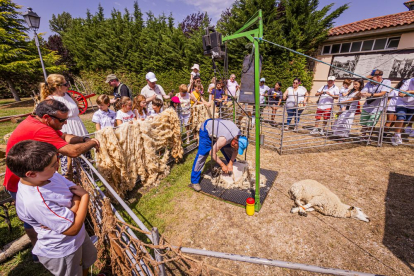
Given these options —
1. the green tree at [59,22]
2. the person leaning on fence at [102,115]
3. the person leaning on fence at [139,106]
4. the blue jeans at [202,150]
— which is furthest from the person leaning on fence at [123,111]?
the green tree at [59,22]

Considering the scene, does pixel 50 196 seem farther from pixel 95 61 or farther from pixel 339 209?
pixel 95 61

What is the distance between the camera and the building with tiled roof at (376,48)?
934cm

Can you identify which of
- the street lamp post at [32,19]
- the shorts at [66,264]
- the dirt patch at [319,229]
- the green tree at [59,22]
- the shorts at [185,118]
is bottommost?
the dirt patch at [319,229]

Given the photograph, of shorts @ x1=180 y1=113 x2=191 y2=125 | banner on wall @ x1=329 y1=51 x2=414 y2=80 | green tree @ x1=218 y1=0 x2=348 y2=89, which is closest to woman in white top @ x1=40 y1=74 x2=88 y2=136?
shorts @ x1=180 y1=113 x2=191 y2=125

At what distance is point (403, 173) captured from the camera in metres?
4.60

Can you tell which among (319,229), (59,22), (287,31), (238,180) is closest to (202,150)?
(238,180)

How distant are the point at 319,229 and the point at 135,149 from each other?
150 inches

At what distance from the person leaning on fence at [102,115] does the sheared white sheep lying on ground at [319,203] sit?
4450mm

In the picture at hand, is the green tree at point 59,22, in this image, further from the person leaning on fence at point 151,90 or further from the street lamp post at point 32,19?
the person leaning on fence at point 151,90

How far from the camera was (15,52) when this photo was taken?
659 inches

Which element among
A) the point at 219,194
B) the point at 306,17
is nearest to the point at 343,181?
the point at 219,194

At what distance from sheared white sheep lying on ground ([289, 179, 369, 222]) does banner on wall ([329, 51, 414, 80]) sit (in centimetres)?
1079

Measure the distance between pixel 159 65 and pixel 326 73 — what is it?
14.2m

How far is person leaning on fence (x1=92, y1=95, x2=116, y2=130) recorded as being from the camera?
4.10m
